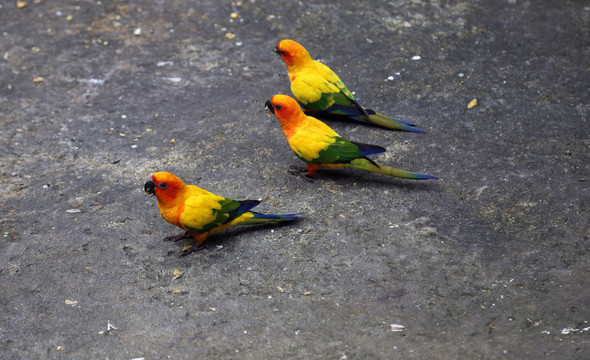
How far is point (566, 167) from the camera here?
15.3ft

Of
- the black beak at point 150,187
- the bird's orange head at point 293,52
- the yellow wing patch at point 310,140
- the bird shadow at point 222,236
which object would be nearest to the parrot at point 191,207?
the black beak at point 150,187

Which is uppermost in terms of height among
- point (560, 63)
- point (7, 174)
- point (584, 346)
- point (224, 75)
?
point (560, 63)

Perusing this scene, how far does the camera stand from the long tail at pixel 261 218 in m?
4.24

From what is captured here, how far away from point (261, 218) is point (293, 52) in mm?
1940

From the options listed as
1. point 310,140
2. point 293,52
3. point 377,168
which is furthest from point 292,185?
point 293,52

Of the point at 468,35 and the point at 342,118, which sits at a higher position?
the point at 468,35

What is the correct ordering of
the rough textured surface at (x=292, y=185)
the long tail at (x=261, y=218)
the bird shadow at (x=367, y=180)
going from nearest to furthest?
the rough textured surface at (x=292, y=185) < the long tail at (x=261, y=218) < the bird shadow at (x=367, y=180)

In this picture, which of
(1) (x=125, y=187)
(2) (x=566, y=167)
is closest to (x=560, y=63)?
(2) (x=566, y=167)

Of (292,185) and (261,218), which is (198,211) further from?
(292,185)

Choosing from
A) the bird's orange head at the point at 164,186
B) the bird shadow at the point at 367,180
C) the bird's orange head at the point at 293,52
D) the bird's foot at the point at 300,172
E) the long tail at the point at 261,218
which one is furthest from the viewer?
the bird's orange head at the point at 293,52

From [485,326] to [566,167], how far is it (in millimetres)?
1930

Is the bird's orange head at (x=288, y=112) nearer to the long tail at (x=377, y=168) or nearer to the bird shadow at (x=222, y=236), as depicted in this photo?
the long tail at (x=377, y=168)

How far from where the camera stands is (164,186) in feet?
13.3

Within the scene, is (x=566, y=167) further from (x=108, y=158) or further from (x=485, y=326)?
(x=108, y=158)
